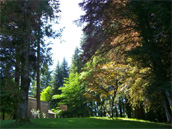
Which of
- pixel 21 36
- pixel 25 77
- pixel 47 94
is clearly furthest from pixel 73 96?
pixel 21 36

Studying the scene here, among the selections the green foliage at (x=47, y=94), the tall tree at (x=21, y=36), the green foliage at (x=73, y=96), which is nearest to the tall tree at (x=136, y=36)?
the tall tree at (x=21, y=36)

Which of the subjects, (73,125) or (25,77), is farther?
(25,77)

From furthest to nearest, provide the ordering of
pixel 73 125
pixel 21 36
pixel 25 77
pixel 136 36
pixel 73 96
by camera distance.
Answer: pixel 73 96 → pixel 21 36 → pixel 25 77 → pixel 136 36 → pixel 73 125

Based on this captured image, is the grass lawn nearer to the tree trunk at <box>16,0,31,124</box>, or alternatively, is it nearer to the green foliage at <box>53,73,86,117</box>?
the tree trunk at <box>16,0,31,124</box>

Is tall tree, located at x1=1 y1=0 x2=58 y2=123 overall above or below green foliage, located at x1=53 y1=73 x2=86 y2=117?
above

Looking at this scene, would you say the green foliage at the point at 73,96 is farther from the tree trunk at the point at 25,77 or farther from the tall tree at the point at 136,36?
the tree trunk at the point at 25,77

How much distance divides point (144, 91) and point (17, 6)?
8889 mm

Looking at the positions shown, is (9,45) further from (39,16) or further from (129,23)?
(129,23)

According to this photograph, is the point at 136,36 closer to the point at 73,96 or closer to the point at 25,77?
the point at 25,77

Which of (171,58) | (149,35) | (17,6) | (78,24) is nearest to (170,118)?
A: (171,58)

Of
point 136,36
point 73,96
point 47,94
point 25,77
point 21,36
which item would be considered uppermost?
point 21,36

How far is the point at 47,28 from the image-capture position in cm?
939

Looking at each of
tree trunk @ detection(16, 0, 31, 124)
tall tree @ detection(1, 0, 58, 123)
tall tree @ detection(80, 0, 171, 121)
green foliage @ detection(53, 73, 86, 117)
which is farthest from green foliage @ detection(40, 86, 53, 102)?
tall tree @ detection(80, 0, 171, 121)

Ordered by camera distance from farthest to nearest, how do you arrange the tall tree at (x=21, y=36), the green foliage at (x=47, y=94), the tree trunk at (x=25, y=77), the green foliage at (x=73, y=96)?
the green foliage at (x=47, y=94) → the green foliage at (x=73, y=96) → the tall tree at (x=21, y=36) → the tree trunk at (x=25, y=77)
